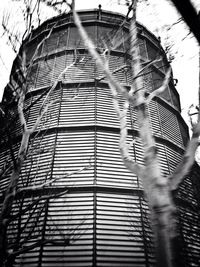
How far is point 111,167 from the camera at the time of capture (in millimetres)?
6254

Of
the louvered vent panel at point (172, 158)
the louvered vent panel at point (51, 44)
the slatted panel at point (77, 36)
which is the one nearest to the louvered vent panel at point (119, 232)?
the louvered vent panel at point (172, 158)

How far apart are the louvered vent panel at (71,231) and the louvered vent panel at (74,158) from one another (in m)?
0.43

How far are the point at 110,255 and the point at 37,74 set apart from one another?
22.4ft

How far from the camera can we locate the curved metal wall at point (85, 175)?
4766mm

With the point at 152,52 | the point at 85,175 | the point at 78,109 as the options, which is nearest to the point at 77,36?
the point at 152,52

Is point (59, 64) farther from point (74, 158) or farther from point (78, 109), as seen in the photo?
point (74, 158)

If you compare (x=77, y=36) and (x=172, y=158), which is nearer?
(x=172, y=158)

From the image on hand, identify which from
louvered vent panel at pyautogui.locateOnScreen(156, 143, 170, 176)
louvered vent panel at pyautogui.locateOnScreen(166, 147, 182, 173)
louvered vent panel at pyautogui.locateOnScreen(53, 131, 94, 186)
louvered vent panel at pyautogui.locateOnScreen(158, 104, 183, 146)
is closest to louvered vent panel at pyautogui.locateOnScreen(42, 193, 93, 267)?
louvered vent panel at pyautogui.locateOnScreen(53, 131, 94, 186)

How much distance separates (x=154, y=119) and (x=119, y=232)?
419 centimetres

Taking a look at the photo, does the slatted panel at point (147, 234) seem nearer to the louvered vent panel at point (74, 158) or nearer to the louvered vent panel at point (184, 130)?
the louvered vent panel at point (74, 158)

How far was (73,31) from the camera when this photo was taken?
33.8 feet

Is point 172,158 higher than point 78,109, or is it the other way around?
point 78,109

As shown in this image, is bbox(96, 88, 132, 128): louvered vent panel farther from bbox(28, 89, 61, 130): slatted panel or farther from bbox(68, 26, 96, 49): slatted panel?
bbox(68, 26, 96, 49): slatted panel

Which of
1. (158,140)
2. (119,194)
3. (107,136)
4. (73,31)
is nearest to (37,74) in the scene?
(73,31)
